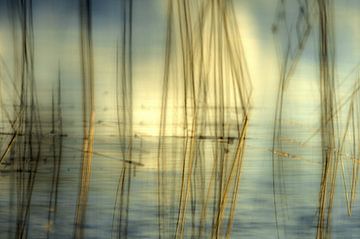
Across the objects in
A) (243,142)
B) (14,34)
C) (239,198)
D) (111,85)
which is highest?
(14,34)

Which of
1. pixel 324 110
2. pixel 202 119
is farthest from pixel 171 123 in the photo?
pixel 324 110

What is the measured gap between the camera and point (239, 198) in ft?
3.42

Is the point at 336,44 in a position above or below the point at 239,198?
above

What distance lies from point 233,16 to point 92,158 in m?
0.41

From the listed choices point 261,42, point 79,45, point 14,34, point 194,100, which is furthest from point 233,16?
point 14,34

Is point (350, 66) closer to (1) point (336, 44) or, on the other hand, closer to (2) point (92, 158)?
(1) point (336, 44)

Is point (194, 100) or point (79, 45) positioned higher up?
point (79, 45)

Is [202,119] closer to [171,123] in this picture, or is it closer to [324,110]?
[171,123]

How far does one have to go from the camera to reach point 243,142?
41.1 inches

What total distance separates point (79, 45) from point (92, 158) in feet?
0.77

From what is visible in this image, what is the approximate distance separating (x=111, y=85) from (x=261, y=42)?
1.07 ft

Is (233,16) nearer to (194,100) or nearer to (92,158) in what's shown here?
(194,100)

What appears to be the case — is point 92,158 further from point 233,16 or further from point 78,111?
point 233,16

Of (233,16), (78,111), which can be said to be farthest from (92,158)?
(233,16)
